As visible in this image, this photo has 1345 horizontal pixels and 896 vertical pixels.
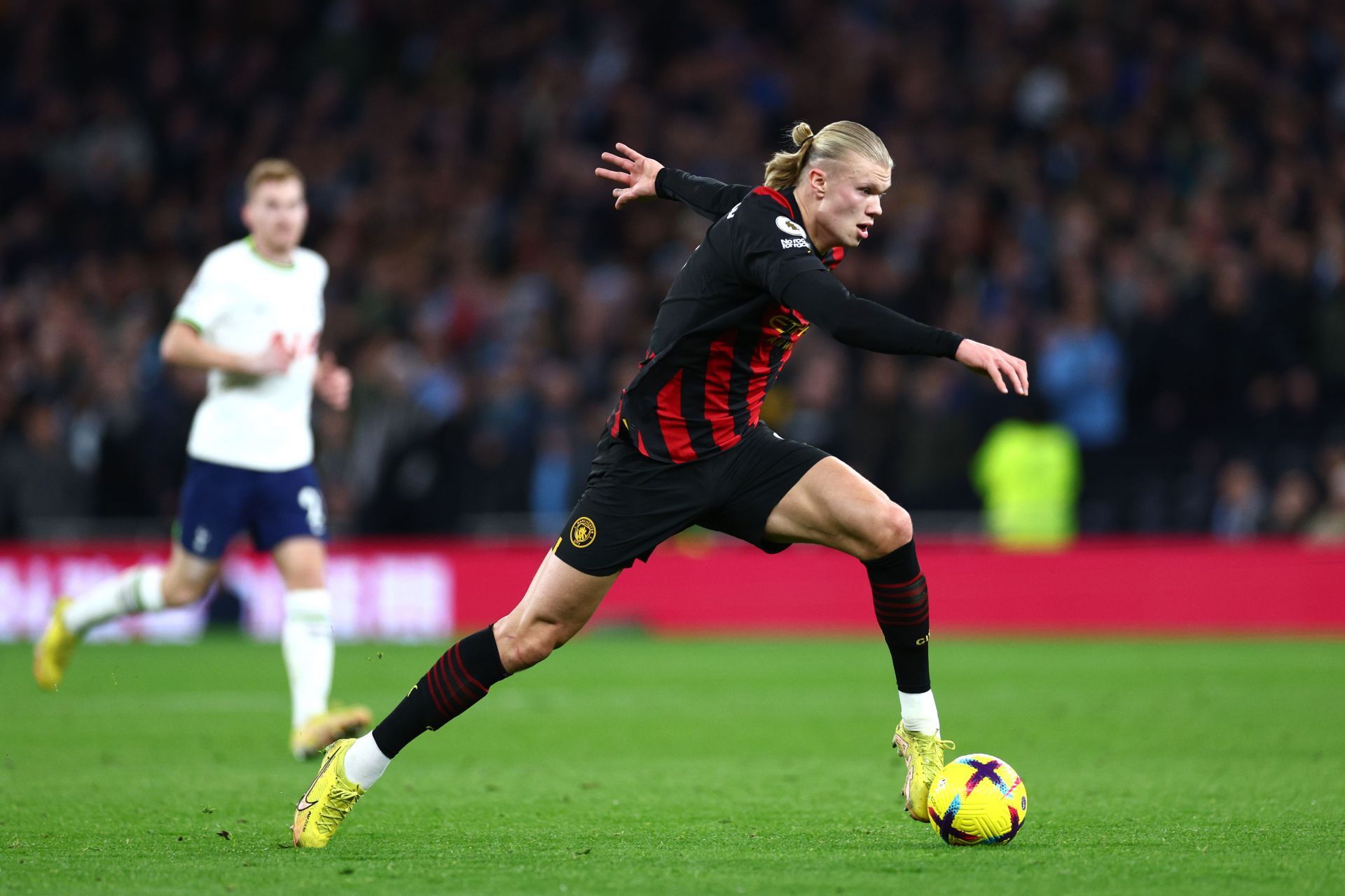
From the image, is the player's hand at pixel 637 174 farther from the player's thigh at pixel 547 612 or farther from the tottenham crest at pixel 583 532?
the player's thigh at pixel 547 612

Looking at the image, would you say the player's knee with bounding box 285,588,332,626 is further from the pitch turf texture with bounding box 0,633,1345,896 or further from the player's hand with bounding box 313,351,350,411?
the player's hand with bounding box 313,351,350,411

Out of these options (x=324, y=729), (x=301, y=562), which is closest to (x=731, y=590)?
(x=301, y=562)

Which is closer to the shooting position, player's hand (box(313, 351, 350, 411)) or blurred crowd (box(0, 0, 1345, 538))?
player's hand (box(313, 351, 350, 411))

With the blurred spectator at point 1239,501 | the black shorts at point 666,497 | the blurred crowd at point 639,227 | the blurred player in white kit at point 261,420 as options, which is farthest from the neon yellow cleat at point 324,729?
the blurred spectator at point 1239,501

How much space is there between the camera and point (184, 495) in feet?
25.8

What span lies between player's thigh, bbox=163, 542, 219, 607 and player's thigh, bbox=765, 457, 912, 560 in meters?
3.22

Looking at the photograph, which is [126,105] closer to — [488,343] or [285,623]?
[488,343]

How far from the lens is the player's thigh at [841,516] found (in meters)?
5.56

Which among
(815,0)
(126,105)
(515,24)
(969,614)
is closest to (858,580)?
(969,614)

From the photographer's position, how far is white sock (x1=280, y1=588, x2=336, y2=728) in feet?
24.5

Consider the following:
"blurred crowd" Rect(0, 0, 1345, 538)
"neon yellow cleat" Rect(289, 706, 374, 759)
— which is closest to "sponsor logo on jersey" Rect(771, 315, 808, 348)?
"neon yellow cleat" Rect(289, 706, 374, 759)

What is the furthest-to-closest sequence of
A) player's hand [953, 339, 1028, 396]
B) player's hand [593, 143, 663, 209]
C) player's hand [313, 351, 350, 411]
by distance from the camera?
player's hand [313, 351, 350, 411] → player's hand [593, 143, 663, 209] → player's hand [953, 339, 1028, 396]

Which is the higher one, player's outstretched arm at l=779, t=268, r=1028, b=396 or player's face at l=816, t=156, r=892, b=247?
player's face at l=816, t=156, r=892, b=247

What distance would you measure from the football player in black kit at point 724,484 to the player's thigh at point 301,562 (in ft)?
7.29
